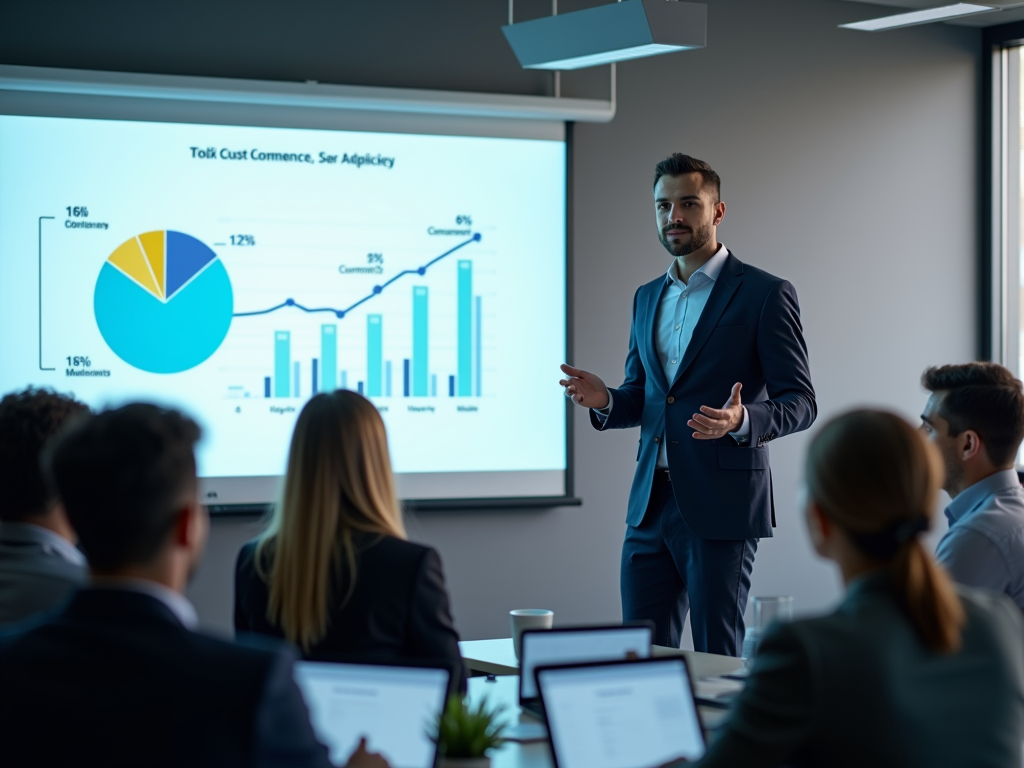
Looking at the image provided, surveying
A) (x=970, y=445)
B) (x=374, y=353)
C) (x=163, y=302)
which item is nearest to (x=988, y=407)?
(x=970, y=445)

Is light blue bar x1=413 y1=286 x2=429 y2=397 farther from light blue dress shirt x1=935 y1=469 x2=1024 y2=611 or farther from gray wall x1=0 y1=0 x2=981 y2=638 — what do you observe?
light blue dress shirt x1=935 y1=469 x2=1024 y2=611

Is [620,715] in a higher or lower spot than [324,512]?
lower

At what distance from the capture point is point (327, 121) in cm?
422

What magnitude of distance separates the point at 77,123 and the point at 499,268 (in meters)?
1.62

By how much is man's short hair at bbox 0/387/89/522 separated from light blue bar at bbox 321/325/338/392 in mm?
2167

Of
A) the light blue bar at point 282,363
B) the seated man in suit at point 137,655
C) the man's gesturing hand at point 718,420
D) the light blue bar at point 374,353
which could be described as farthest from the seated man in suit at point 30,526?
the light blue bar at point 374,353

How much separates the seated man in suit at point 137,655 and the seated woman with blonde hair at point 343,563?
0.59 meters

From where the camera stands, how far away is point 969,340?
5.27 m

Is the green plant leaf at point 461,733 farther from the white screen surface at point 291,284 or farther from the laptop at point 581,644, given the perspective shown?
the white screen surface at point 291,284

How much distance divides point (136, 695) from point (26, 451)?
0.99 meters

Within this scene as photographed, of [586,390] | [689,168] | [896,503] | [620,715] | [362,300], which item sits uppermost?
[689,168]

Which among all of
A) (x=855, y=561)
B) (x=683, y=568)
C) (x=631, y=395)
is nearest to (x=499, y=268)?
(x=631, y=395)

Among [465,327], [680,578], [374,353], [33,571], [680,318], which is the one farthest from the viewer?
[465,327]

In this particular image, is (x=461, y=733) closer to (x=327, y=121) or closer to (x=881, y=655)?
(x=881, y=655)
